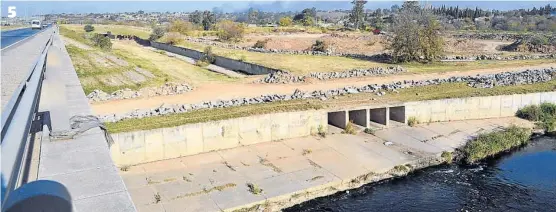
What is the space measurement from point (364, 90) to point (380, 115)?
9.72 feet

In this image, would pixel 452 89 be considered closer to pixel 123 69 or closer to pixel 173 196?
pixel 173 196

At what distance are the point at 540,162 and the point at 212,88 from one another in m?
17.1

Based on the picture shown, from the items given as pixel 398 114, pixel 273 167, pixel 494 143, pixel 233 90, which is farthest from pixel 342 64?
pixel 273 167

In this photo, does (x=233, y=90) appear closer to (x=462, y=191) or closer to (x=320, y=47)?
(x=462, y=191)

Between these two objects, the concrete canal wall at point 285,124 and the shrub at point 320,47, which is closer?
the concrete canal wall at point 285,124

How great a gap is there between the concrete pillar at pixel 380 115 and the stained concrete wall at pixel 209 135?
3131mm

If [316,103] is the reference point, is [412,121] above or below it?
below

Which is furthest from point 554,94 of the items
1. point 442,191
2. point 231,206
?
point 231,206

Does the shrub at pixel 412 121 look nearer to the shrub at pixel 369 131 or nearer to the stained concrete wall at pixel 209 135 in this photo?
the shrub at pixel 369 131

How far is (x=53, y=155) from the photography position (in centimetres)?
641

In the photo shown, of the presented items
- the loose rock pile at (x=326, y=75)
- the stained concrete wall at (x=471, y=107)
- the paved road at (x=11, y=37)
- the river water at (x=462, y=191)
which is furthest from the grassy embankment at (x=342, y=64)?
the paved road at (x=11, y=37)

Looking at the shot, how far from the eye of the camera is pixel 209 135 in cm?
1928

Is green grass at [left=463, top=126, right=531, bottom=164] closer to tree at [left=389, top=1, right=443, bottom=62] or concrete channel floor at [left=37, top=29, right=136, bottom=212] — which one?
concrete channel floor at [left=37, top=29, right=136, bottom=212]

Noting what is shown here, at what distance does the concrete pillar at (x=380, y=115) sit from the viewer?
76.3 feet
